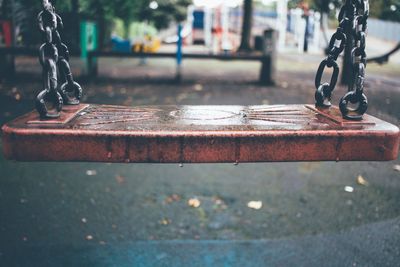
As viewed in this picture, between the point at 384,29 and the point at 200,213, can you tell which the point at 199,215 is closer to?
the point at 200,213

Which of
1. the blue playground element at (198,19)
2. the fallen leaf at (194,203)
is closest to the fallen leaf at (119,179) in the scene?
the fallen leaf at (194,203)

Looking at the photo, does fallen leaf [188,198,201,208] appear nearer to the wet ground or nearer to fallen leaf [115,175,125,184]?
the wet ground

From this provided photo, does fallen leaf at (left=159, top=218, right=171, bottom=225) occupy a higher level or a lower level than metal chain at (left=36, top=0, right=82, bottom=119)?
lower

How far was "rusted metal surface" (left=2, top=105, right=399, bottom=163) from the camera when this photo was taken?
1.74 meters

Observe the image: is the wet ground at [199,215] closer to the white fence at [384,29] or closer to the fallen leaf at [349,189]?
the fallen leaf at [349,189]

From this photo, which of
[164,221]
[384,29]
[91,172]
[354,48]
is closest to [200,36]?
[384,29]

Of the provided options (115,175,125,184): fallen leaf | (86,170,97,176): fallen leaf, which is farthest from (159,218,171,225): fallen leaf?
(86,170,97,176): fallen leaf

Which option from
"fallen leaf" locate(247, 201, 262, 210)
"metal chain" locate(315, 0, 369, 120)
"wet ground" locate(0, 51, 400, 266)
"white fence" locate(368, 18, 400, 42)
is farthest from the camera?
"white fence" locate(368, 18, 400, 42)

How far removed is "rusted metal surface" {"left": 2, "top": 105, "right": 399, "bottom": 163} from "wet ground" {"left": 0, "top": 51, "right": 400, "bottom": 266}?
139 cm

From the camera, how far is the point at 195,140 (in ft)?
5.76

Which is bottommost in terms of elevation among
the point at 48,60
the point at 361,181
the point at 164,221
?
the point at 164,221

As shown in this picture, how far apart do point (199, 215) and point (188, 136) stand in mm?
2062

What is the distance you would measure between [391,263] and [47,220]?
7.98 feet

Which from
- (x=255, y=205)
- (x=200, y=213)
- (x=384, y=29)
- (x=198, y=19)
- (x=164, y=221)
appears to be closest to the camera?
(x=164, y=221)
